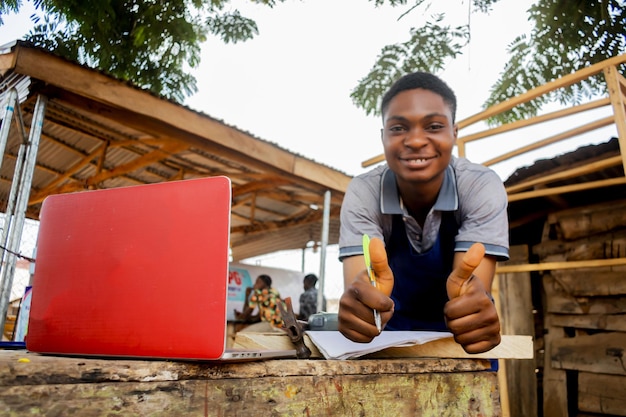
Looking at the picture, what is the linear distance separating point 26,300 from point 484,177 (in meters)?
2.77

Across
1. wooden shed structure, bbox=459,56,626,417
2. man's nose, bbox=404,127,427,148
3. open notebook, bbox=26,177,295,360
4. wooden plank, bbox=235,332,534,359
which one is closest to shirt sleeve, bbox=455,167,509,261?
man's nose, bbox=404,127,427,148

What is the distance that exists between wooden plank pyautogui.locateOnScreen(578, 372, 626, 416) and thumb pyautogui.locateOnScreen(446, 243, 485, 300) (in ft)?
11.6

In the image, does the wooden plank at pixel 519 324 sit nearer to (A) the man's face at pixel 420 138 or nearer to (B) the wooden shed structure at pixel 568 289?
(B) the wooden shed structure at pixel 568 289

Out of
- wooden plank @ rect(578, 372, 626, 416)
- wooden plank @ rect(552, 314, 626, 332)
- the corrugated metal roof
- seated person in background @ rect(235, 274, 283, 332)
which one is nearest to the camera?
the corrugated metal roof

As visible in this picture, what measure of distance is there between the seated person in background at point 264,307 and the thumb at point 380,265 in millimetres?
5693

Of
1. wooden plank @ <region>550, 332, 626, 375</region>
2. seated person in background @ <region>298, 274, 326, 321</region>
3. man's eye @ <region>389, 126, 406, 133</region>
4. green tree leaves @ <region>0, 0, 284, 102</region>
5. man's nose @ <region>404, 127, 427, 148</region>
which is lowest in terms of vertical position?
wooden plank @ <region>550, 332, 626, 375</region>

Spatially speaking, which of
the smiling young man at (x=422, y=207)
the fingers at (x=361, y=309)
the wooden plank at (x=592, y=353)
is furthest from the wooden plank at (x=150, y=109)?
the fingers at (x=361, y=309)

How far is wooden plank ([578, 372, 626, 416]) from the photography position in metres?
3.79

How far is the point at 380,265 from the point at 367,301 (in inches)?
3.7

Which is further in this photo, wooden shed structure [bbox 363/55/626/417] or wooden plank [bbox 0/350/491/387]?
wooden shed structure [bbox 363/55/626/417]

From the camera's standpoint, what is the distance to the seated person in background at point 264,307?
271 inches

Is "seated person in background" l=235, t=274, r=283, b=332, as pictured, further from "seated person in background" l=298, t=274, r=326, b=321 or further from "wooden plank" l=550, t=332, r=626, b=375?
"wooden plank" l=550, t=332, r=626, b=375

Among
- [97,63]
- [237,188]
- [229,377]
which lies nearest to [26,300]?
[97,63]

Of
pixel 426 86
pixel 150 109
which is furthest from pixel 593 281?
pixel 150 109
